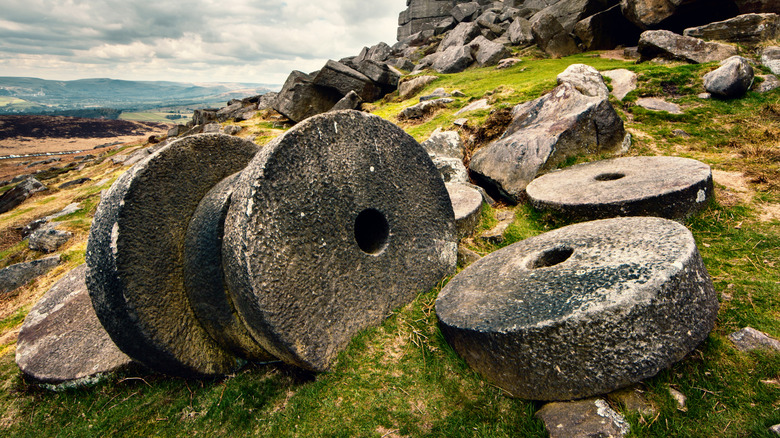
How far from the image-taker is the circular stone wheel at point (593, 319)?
7.47ft

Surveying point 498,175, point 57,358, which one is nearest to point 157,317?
point 57,358

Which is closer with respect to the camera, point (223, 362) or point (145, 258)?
point (145, 258)

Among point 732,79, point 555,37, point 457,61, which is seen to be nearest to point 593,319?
point 732,79

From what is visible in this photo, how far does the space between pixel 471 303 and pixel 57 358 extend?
3.82 m

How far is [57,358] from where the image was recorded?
144 inches

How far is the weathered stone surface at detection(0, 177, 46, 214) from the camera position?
15828mm

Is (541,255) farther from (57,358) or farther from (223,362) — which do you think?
(57,358)

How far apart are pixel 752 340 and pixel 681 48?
33.4 ft

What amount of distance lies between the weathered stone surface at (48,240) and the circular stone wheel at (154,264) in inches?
293

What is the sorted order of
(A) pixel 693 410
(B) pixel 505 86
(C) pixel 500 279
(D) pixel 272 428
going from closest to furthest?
(A) pixel 693 410, (D) pixel 272 428, (C) pixel 500 279, (B) pixel 505 86

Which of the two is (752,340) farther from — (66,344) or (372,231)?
(66,344)

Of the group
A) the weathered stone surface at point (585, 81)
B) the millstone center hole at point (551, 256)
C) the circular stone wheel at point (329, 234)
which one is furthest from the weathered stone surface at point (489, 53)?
the millstone center hole at point (551, 256)

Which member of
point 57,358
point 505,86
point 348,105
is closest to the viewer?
point 57,358

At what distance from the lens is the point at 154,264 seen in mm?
2967
